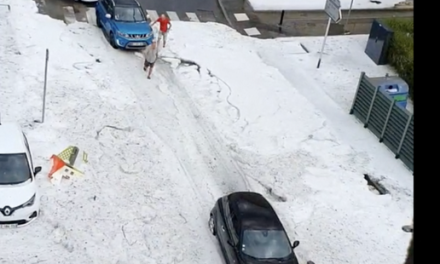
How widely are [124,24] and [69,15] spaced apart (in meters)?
3.07

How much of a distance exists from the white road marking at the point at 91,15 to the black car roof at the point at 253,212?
11480mm

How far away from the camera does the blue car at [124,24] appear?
781 inches

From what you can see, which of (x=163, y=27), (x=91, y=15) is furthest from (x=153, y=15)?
(x=163, y=27)

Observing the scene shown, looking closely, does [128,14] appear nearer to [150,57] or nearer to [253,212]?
[150,57]

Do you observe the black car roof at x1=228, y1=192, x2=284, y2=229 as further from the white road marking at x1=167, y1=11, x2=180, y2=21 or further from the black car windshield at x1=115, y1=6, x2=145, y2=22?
the white road marking at x1=167, y1=11, x2=180, y2=21

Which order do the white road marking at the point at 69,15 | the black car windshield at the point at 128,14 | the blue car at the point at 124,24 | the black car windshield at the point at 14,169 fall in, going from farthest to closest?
the white road marking at the point at 69,15 < the black car windshield at the point at 128,14 < the blue car at the point at 124,24 < the black car windshield at the point at 14,169

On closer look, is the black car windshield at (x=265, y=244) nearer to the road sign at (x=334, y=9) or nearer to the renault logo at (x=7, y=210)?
the renault logo at (x=7, y=210)

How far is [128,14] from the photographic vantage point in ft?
67.4

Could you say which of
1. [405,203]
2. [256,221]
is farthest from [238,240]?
[405,203]

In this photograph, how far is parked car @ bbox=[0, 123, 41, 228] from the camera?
39.6 ft

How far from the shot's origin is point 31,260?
38.4 feet

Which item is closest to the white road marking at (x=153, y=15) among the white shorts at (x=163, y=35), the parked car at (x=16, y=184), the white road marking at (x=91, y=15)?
the white road marking at (x=91, y=15)
